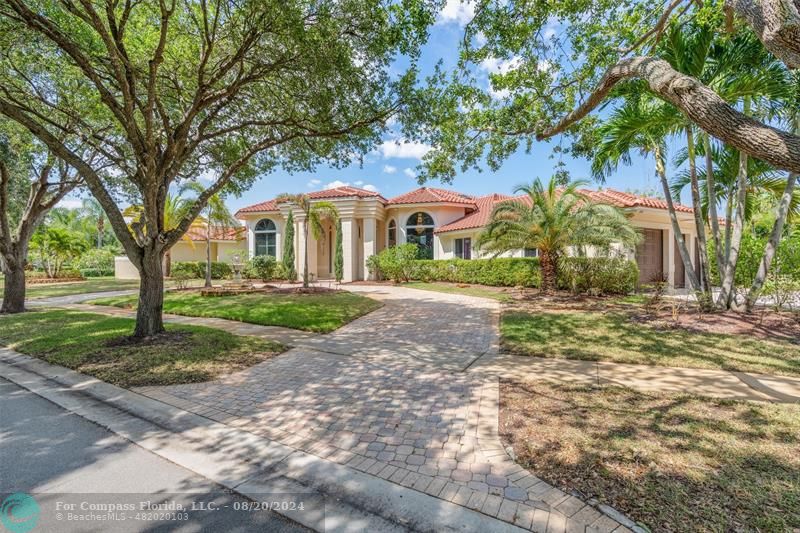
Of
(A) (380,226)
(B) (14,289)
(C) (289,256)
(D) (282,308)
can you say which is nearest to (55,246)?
(C) (289,256)

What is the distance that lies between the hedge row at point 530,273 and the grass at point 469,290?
2.15 ft

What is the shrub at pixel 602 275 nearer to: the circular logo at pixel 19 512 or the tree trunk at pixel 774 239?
the tree trunk at pixel 774 239

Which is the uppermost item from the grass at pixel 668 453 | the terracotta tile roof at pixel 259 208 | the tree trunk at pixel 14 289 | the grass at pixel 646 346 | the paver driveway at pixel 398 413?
the terracotta tile roof at pixel 259 208

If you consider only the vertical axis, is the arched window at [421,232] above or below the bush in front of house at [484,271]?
above

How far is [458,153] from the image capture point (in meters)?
9.52

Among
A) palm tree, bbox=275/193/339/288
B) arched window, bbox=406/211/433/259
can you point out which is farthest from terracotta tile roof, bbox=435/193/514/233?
palm tree, bbox=275/193/339/288

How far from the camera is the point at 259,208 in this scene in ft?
85.4

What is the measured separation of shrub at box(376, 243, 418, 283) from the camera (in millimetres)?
20995

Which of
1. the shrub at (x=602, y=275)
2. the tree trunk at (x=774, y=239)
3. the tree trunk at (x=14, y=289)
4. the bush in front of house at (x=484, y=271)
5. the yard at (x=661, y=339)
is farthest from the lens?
the bush in front of house at (x=484, y=271)

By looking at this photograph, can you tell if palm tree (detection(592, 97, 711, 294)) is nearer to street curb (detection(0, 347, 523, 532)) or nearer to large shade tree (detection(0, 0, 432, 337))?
large shade tree (detection(0, 0, 432, 337))

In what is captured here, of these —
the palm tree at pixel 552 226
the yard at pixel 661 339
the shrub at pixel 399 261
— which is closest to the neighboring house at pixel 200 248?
the shrub at pixel 399 261

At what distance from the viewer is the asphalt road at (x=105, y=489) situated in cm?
261

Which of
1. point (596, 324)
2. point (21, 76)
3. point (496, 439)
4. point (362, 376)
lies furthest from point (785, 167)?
point (21, 76)

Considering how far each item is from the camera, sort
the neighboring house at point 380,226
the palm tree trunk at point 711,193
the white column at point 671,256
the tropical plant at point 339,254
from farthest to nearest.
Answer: the tropical plant at point 339,254, the neighboring house at point 380,226, the white column at point 671,256, the palm tree trunk at point 711,193
